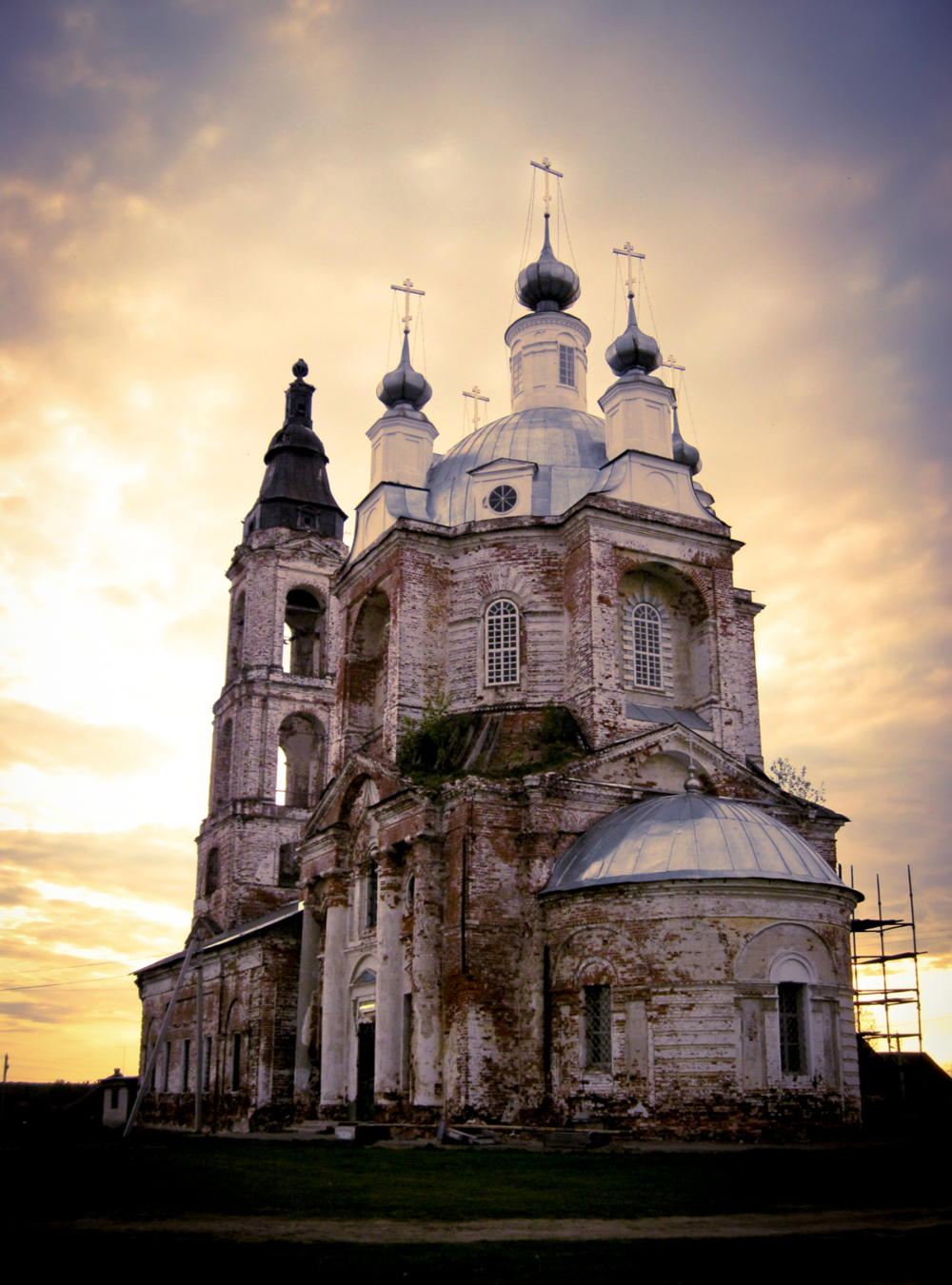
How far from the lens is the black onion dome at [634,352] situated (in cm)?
2728

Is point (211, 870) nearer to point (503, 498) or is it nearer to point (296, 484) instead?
point (296, 484)

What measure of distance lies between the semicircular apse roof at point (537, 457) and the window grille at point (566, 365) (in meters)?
1.38

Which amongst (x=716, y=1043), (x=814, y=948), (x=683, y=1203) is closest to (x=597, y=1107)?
(x=716, y=1043)

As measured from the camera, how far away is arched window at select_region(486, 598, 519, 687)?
25.2 m

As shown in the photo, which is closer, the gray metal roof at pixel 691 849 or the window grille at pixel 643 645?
the gray metal roof at pixel 691 849

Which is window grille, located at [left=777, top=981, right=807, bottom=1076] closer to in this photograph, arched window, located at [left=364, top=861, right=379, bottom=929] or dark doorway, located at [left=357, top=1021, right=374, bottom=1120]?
dark doorway, located at [left=357, top=1021, right=374, bottom=1120]

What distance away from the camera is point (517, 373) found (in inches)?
1212

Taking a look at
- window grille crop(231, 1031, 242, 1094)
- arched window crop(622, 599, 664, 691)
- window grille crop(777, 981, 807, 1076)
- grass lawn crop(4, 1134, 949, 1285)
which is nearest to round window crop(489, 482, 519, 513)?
arched window crop(622, 599, 664, 691)

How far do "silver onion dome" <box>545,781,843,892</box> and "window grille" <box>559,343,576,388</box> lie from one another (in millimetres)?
13160

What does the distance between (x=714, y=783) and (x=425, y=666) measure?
645 centimetres

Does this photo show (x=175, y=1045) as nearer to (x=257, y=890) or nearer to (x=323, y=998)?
(x=257, y=890)

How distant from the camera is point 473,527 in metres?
26.0

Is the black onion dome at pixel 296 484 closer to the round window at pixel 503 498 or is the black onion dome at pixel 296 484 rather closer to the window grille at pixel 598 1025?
the round window at pixel 503 498

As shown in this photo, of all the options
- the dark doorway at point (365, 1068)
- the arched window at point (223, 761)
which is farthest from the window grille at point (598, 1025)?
the arched window at point (223, 761)
